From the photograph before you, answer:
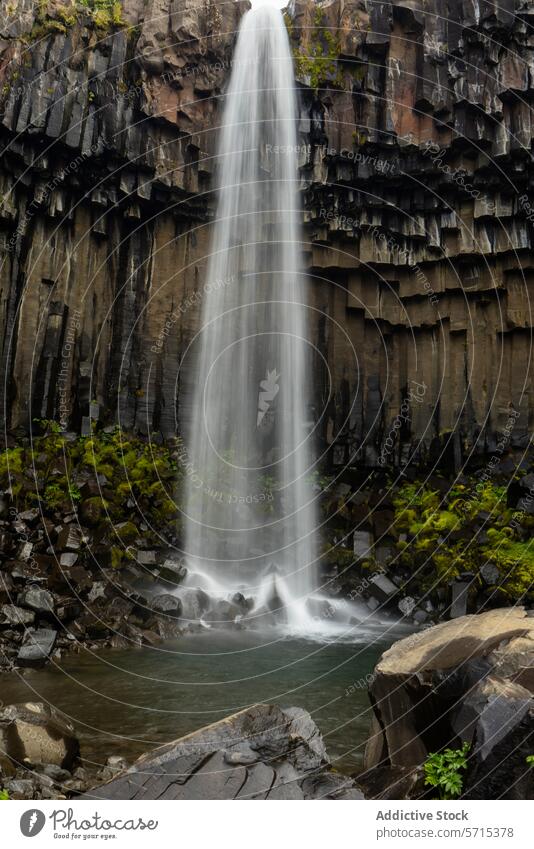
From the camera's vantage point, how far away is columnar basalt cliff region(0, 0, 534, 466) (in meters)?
19.7

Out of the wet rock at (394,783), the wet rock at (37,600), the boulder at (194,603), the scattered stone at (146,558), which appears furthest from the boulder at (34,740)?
the scattered stone at (146,558)

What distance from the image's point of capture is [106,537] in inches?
646

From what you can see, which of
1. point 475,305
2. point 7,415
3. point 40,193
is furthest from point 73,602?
point 475,305

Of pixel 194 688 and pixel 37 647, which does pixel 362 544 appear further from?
pixel 37 647

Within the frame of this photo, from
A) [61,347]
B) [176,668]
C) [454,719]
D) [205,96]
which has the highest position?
[205,96]

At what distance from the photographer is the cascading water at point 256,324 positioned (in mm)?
21266

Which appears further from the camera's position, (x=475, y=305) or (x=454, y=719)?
(x=475, y=305)

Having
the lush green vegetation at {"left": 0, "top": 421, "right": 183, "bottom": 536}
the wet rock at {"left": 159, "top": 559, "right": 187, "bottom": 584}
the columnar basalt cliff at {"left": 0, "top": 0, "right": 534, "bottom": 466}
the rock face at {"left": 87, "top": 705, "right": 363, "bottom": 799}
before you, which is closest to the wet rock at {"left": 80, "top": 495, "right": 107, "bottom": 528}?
the lush green vegetation at {"left": 0, "top": 421, "right": 183, "bottom": 536}

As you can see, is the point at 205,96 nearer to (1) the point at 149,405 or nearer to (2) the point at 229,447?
(1) the point at 149,405

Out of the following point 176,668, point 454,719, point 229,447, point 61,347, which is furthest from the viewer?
point 229,447

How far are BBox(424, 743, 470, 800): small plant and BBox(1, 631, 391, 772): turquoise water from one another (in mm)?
2008

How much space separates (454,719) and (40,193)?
1988cm

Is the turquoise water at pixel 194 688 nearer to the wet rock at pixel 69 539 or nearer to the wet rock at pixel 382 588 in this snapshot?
the wet rock at pixel 382 588

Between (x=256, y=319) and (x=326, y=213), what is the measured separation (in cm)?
470
